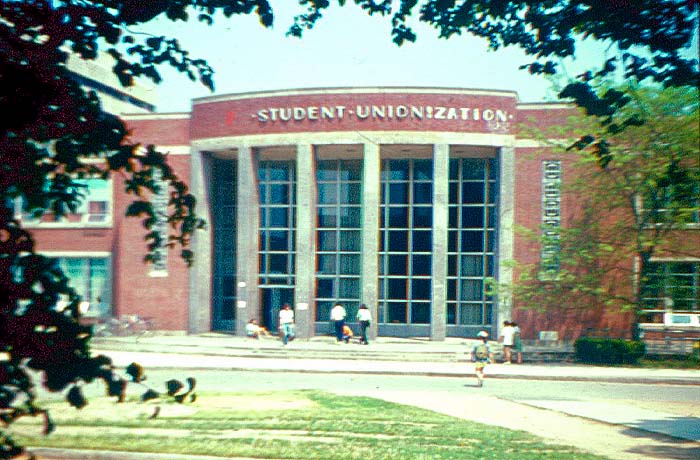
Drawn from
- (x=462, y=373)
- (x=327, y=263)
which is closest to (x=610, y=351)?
(x=462, y=373)

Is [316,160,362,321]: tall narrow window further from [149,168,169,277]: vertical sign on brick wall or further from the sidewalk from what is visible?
[149,168,169,277]: vertical sign on brick wall

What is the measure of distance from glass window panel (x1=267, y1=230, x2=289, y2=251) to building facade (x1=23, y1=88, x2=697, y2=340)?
68mm

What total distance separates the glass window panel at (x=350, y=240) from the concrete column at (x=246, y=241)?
4.39 meters

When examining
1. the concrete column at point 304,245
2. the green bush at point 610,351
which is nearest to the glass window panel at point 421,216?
the concrete column at point 304,245

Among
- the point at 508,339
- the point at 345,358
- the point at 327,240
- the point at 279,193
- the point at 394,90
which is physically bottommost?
the point at 345,358

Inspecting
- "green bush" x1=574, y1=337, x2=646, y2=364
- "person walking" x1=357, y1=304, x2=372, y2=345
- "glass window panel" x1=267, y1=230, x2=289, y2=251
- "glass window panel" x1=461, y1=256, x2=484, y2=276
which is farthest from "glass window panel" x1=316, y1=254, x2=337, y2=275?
"green bush" x1=574, y1=337, x2=646, y2=364

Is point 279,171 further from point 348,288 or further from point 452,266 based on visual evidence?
point 452,266

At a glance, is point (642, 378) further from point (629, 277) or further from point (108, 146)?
point (108, 146)

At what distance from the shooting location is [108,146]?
17.8ft

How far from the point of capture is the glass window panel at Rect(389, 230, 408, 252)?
3256cm

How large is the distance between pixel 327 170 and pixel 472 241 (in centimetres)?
780

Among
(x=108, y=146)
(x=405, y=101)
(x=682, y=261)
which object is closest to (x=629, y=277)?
(x=682, y=261)

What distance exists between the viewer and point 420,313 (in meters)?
32.3

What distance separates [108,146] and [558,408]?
11.2 meters
